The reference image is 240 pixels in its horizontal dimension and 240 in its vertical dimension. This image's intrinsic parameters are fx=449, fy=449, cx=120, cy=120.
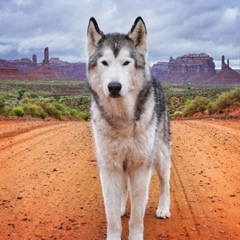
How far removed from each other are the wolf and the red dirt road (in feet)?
2.57

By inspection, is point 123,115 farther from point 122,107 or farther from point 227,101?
point 227,101

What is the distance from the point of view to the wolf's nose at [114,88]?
4781mm

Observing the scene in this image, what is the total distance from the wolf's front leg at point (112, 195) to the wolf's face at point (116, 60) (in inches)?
41.1

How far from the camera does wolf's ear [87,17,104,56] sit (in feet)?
17.8

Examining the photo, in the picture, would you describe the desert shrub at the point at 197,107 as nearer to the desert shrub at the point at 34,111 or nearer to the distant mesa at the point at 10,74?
the desert shrub at the point at 34,111

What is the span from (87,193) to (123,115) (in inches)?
125

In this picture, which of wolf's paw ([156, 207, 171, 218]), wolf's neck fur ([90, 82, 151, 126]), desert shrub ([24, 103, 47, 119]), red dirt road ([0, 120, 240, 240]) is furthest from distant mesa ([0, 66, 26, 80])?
wolf's neck fur ([90, 82, 151, 126])

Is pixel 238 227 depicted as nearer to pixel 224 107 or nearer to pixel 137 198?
pixel 137 198

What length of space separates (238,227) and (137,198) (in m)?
1.70

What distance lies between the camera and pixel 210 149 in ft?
40.8

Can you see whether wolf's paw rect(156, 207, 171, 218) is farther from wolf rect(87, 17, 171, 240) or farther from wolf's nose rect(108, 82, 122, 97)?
wolf's nose rect(108, 82, 122, 97)

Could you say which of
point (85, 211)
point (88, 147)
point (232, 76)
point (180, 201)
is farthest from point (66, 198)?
point (232, 76)

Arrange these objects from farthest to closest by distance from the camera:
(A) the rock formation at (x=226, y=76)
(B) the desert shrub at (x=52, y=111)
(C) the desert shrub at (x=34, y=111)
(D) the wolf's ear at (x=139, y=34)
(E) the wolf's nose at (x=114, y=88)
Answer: (A) the rock formation at (x=226, y=76)
(B) the desert shrub at (x=52, y=111)
(C) the desert shrub at (x=34, y=111)
(D) the wolf's ear at (x=139, y=34)
(E) the wolf's nose at (x=114, y=88)

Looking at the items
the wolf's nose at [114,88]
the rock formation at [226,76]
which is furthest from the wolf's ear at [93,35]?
the rock formation at [226,76]
